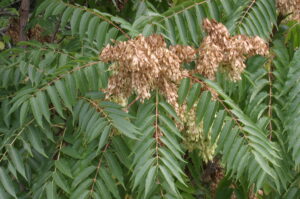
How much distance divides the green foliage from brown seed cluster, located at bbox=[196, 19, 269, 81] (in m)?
0.11

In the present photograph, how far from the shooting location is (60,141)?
2957 mm

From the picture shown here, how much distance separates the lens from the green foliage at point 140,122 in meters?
2.68

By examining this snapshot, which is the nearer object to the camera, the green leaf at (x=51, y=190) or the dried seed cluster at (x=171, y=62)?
the dried seed cluster at (x=171, y=62)

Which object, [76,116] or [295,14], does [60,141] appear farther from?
[295,14]

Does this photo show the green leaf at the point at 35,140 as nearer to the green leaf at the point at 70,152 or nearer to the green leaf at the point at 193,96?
the green leaf at the point at 70,152

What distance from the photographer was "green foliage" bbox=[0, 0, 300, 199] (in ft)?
8.80

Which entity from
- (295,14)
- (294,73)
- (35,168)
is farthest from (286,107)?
(35,168)

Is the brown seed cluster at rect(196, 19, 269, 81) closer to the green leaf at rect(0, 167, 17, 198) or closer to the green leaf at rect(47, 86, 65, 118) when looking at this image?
the green leaf at rect(47, 86, 65, 118)

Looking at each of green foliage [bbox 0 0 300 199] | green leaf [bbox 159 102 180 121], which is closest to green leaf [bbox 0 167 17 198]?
green foliage [bbox 0 0 300 199]

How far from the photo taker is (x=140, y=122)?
2.71 m

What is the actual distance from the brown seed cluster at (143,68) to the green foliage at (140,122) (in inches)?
4.0

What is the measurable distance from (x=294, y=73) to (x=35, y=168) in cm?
172

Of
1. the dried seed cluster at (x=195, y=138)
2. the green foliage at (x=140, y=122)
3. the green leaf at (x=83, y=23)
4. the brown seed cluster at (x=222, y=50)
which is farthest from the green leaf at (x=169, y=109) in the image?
the green leaf at (x=83, y=23)

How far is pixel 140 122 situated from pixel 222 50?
61 centimetres
